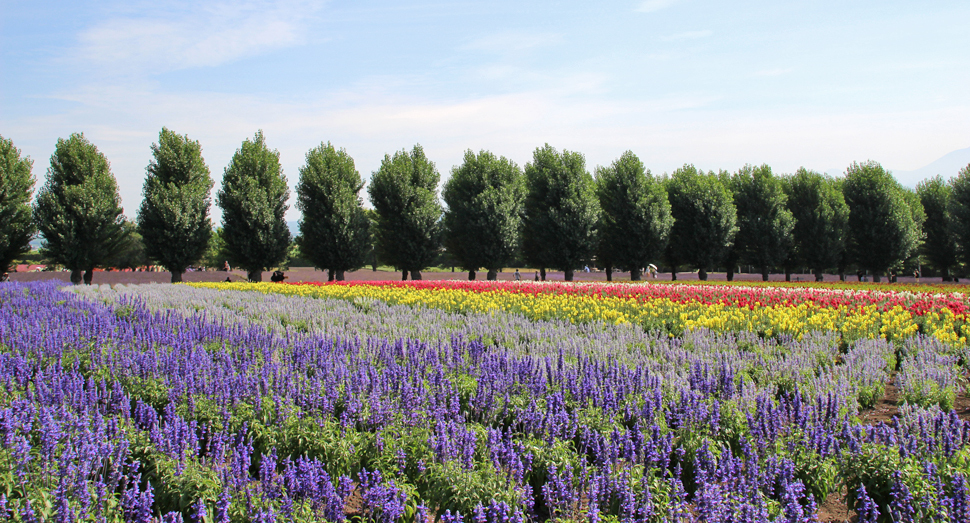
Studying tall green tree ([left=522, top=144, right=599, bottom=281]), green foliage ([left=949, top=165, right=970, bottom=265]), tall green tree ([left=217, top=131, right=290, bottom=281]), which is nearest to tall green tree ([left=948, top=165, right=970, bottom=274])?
green foliage ([left=949, top=165, right=970, bottom=265])

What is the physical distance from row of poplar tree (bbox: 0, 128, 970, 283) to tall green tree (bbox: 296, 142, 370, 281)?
97 mm

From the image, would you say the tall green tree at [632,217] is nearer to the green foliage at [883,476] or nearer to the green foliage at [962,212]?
the green foliage at [962,212]

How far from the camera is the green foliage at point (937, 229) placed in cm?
4794

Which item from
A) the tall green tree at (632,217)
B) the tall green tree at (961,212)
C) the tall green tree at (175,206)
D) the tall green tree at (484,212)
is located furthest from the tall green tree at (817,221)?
the tall green tree at (175,206)

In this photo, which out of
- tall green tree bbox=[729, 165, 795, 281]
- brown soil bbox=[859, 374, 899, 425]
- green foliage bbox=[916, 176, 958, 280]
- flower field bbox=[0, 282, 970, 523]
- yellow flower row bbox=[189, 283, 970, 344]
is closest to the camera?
flower field bbox=[0, 282, 970, 523]

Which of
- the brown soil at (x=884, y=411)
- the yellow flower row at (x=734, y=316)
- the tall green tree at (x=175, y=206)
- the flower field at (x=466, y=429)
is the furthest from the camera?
the tall green tree at (x=175, y=206)

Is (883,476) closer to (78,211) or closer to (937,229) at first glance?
(78,211)

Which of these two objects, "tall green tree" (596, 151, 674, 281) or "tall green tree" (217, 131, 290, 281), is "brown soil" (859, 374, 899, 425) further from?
"tall green tree" (217, 131, 290, 281)

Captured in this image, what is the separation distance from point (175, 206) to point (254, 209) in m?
4.57

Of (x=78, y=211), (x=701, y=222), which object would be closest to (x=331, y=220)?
(x=78, y=211)

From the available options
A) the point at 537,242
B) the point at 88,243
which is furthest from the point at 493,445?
the point at 88,243

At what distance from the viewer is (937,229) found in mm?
49656

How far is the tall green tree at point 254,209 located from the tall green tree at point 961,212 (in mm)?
48901

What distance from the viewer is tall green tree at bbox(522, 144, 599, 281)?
37.4 m
